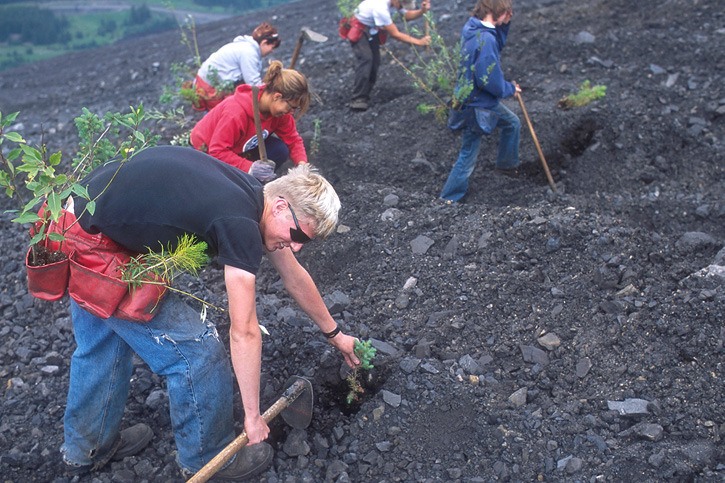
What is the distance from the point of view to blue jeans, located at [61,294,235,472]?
9.60 ft

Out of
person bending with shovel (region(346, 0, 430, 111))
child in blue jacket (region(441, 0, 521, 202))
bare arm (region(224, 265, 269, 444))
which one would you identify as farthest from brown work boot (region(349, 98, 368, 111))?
bare arm (region(224, 265, 269, 444))

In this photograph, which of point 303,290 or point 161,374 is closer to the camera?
point 161,374

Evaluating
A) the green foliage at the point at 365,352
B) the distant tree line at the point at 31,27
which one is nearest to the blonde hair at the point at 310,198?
the green foliage at the point at 365,352

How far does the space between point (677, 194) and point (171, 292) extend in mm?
3955

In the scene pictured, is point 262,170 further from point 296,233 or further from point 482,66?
point 482,66

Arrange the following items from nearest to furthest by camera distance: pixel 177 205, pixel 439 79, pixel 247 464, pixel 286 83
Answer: pixel 177 205
pixel 247 464
pixel 286 83
pixel 439 79

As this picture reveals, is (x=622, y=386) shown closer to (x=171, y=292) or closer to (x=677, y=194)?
(x=171, y=292)

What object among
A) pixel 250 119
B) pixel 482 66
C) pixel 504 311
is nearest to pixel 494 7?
pixel 482 66

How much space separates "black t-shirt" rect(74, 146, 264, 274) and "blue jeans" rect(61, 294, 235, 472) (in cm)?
35

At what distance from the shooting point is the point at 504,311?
4098mm

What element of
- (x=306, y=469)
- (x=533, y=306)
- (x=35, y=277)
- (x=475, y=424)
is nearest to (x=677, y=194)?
(x=533, y=306)

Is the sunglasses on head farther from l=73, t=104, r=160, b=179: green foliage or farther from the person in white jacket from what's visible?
the person in white jacket

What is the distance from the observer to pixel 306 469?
331 cm

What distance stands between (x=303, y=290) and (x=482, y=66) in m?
2.50
